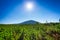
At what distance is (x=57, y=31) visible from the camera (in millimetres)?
15773

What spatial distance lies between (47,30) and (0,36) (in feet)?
20.4

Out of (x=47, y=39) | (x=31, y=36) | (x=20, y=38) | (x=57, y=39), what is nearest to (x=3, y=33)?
(x=20, y=38)

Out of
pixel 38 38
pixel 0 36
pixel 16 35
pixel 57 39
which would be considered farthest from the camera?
pixel 57 39

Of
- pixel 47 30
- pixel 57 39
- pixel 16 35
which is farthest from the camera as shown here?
pixel 47 30

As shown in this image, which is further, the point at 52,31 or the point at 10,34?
the point at 52,31

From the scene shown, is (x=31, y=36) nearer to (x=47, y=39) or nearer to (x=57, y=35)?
(x=47, y=39)

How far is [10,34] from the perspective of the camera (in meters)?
11.2

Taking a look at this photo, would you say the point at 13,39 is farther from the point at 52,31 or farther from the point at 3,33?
the point at 52,31

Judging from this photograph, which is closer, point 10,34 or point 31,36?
point 10,34

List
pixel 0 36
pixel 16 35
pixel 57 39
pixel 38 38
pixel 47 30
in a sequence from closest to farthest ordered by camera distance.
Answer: pixel 0 36 → pixel 16 35 → pixel 38 38 → pixel 57 39 → pixel 47 30

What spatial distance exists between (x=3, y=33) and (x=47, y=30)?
5805 millimetres

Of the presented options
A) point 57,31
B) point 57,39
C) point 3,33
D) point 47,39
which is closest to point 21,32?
point 3,33

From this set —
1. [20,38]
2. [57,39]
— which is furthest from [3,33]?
[57,39]

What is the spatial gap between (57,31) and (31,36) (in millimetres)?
4362
